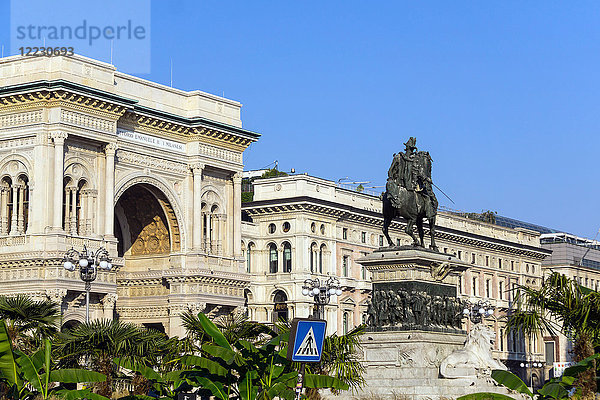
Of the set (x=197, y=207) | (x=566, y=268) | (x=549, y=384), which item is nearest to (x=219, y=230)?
(x=197, y=207)

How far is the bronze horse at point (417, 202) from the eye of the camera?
37.5 meters

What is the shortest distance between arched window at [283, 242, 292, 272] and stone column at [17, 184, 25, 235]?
31322 millimetres

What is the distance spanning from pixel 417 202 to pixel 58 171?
3116cm

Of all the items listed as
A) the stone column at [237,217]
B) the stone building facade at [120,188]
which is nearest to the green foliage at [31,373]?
the stone building facade at [120,188]

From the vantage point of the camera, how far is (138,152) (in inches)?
2820

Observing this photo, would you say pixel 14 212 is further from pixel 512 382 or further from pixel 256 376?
pixel 512 382

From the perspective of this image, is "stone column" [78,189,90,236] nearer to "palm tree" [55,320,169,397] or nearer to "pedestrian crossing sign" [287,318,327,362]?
"palm tree" [55,320,169,397]

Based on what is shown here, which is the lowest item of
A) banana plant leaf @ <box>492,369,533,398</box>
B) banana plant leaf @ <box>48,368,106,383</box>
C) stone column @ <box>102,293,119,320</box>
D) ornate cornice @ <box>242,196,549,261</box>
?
banana plant leaf @ <box>492,369,533,398</box>

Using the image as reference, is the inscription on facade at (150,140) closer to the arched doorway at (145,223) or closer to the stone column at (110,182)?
the stone column at (110,182)

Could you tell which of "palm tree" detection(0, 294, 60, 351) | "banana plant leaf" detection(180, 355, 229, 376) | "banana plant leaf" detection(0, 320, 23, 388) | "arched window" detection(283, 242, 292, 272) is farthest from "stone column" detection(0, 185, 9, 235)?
"banana plant leaf" detection(180, 355, 229, 376)

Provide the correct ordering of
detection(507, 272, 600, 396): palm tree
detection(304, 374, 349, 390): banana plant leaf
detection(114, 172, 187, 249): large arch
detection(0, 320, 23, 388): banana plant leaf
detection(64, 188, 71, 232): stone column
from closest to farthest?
detection(0, 320, 23, 388): banana plant leaf, detection(304, 374, 349, 390): banana plant leaf, detection(507, 272, 600, 396): palm tree, detection(64, 188, 71, 232): stone column, detection(114, 172, 187, 249): large arch

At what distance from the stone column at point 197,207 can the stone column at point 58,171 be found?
40.3 feet

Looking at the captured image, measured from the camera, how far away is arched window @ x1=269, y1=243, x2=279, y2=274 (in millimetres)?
94438

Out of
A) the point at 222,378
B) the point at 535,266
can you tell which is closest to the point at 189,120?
the point at 222,378
